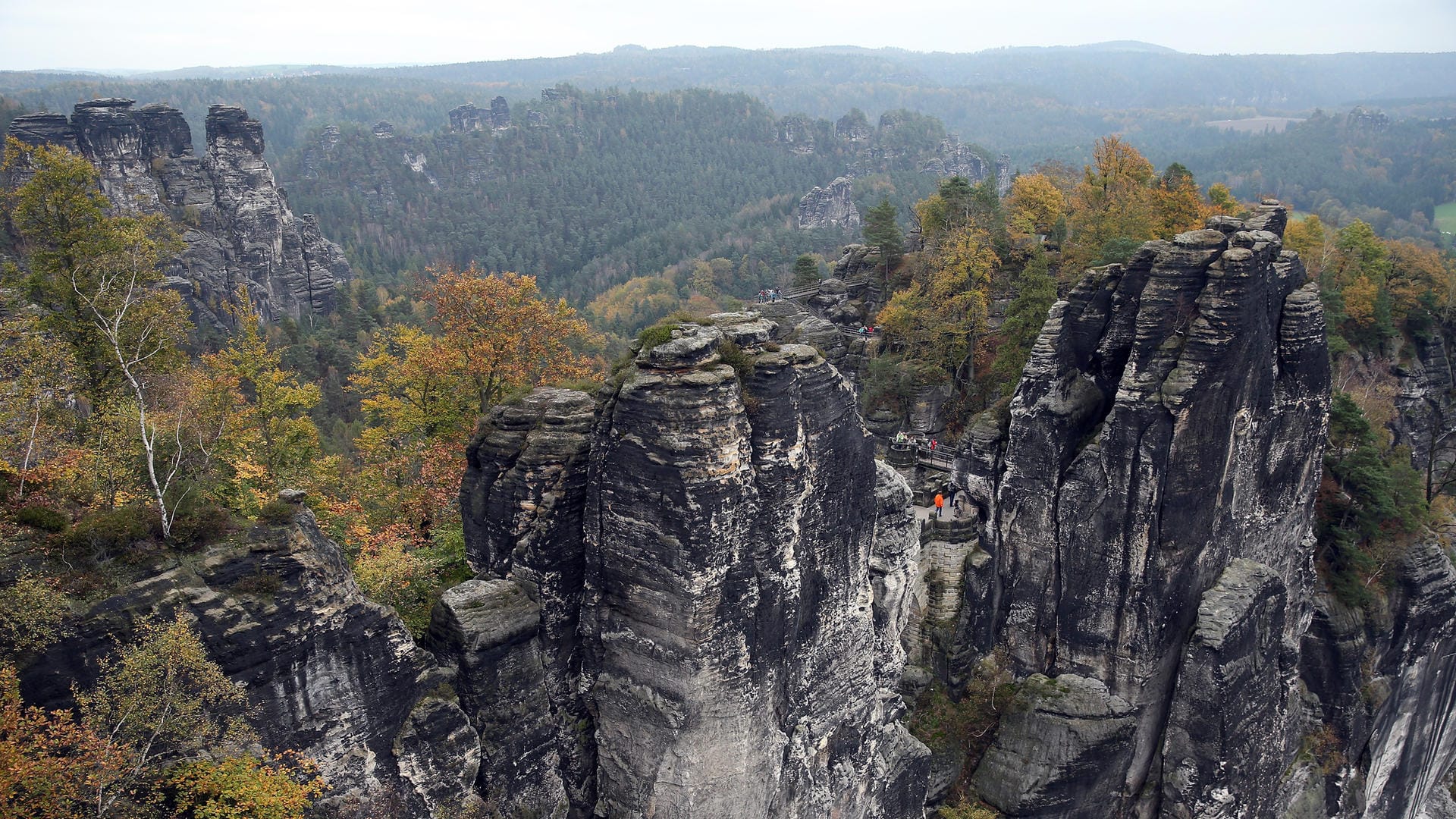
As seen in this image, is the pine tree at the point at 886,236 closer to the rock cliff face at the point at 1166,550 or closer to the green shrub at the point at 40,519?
the rock cliff face at the point at 1166,550

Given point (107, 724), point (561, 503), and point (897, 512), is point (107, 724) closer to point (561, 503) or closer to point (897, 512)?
point (561, 503)

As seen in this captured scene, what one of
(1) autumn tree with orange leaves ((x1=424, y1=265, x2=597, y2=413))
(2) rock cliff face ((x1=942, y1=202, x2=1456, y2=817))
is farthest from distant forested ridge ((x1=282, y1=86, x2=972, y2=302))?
(2) rock cliff face ((x1=942, y1=202, x2=1456, y2=817))

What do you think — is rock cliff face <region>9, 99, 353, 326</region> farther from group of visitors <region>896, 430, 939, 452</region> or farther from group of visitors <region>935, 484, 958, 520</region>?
group of visitors <region>935, 484, 958, 520</region>

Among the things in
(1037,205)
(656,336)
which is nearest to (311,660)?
(656,336)

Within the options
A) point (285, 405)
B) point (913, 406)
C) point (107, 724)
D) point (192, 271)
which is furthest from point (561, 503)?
point (192, 271)

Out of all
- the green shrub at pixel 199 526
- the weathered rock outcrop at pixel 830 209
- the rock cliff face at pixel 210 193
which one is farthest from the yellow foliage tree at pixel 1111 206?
the weathered rock outcrop at pixel 830 209

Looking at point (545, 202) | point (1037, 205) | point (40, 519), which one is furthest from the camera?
point (545, 202)

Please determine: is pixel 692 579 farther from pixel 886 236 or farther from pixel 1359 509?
pixel 886 236
